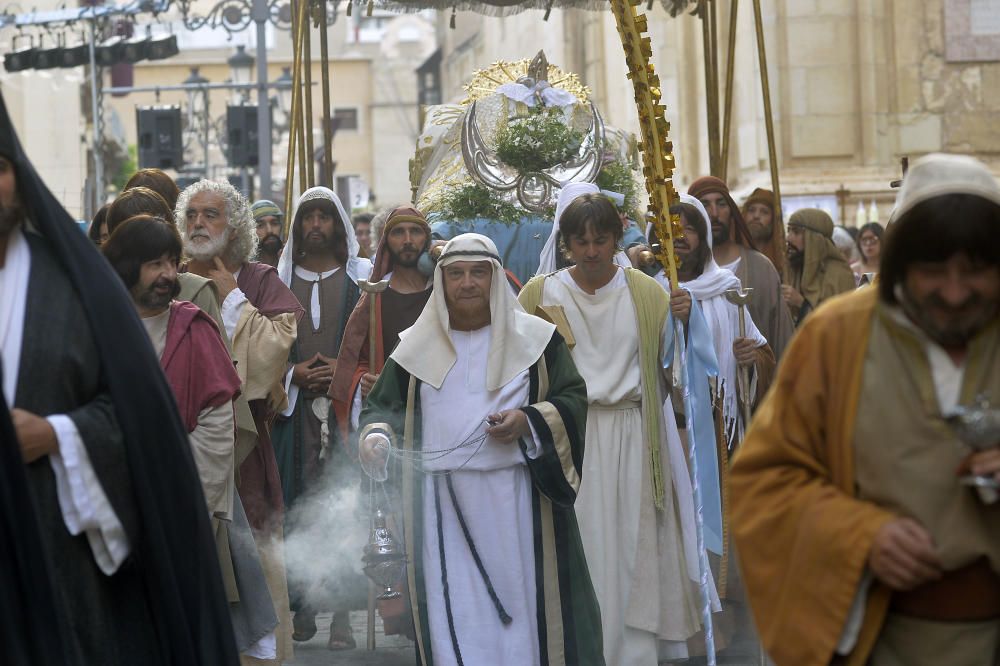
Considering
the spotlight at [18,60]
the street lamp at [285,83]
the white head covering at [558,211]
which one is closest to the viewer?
the white head covering at [558,211]

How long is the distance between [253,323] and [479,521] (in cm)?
146

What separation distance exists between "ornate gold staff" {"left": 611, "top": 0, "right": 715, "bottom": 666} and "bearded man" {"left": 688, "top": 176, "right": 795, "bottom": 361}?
1320 millimetres

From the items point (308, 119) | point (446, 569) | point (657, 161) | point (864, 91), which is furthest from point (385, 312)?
point (864, 91)

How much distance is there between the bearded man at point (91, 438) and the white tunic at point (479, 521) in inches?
104

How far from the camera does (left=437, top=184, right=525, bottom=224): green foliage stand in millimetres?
11062

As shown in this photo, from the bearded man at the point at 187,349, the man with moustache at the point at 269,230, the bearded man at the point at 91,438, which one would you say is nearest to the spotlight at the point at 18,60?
the man with moustache at the point at 269,230

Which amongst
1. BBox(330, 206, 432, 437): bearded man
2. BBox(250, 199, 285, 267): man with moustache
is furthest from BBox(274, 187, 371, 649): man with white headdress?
BBox(250, 199, 285, 267): man with moustache

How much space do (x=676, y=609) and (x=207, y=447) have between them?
2.86 m

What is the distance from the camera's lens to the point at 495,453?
712 cm

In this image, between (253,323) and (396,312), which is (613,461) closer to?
(396,312)

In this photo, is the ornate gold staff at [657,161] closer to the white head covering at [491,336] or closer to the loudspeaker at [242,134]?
the white head covering at [491,336]

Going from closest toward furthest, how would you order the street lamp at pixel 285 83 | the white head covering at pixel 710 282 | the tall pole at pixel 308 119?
the white head covering at pixel 710 282 < the tall pole at pixel 308 119 < the street lamp at pixel 285 83

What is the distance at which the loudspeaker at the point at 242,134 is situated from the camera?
91.6 feet

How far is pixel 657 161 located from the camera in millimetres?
8211
